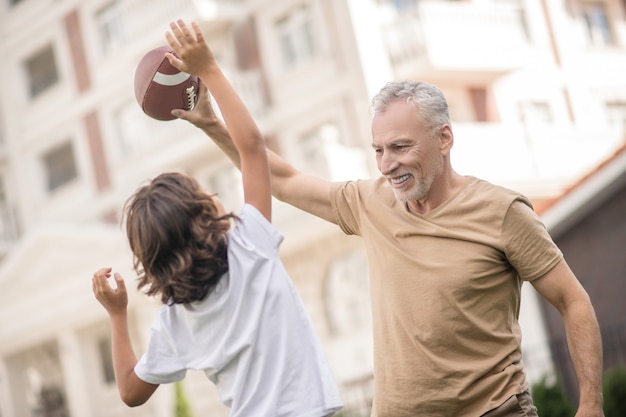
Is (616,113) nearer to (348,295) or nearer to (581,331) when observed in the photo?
(348,295)

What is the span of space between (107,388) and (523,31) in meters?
11.8

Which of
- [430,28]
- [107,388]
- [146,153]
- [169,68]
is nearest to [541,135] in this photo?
[430,28]

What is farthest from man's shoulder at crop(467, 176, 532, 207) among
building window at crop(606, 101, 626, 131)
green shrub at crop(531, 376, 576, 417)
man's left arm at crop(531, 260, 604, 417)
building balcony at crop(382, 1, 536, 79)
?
building window at crop(606, 101, 626, 131)

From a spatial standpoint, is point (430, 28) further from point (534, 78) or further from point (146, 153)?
point (146, 153)

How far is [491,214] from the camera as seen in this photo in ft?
12.0

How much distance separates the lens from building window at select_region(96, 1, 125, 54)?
979 inches

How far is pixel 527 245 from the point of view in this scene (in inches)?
142

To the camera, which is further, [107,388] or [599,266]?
[107,388]

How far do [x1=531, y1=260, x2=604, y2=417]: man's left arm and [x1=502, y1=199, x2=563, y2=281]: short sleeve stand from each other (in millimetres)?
39

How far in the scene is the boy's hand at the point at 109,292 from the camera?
12.1ft

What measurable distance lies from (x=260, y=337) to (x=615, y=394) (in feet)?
24.4

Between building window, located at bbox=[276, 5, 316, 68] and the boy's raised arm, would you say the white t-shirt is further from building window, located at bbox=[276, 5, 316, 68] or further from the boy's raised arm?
building window, located at bbox=[276, 5, 316, 68]

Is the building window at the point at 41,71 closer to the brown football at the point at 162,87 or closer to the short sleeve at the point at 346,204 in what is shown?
the brown football at the point at 162,87

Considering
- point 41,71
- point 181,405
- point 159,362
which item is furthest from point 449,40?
point 159,362
